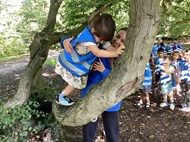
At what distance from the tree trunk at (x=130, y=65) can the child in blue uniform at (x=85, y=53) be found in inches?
4.8

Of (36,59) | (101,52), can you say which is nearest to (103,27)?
(101,52)

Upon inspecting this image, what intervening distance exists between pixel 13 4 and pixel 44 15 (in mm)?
3100

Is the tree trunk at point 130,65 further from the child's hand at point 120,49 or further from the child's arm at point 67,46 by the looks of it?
the child's arm at point 67,46

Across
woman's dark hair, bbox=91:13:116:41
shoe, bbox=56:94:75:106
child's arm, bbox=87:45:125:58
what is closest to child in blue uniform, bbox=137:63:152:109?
shoe, bbox=56:94:75:106

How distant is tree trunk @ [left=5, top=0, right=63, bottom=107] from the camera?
12.1 feet

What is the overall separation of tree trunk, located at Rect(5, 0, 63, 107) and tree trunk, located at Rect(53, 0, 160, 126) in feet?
3.86

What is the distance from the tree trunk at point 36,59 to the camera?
12.1 ft

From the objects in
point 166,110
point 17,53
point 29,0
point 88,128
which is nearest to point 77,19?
point 166,110

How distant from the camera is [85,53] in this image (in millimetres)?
2555

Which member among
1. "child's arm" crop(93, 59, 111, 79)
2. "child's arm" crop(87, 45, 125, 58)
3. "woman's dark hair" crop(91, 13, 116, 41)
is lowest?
"child's arm" crop(93, 59, 111, 79)

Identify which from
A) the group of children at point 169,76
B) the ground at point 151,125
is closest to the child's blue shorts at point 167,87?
the group of children at point 169,76

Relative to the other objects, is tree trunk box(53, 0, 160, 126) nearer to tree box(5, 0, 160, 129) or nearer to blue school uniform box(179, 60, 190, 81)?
tree box(5, 0, 160, 129)

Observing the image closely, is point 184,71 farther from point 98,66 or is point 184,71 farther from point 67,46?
point 67,46

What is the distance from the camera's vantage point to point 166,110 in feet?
19.2
